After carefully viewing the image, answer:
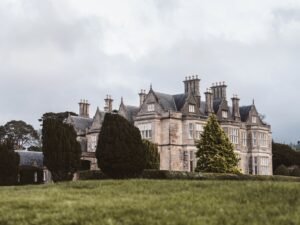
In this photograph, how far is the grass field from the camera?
544 inches

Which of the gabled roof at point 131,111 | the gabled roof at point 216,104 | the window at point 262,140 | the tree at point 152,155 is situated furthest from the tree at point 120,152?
the window at point 262,140

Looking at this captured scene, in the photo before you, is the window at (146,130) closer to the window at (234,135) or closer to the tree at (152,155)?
the tree at (152,155)

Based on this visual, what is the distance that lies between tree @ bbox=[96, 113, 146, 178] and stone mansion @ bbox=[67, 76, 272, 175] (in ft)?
81.5

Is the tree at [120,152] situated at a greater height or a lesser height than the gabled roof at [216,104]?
lesser

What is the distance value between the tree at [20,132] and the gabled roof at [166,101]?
39.1 meters

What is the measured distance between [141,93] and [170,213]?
44.5 metres

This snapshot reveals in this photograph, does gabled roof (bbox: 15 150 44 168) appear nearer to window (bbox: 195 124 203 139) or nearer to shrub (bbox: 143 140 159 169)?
window (bbox: 195 124 203 139)

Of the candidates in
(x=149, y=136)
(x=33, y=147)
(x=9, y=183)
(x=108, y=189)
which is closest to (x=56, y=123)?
(x=9, y=183)

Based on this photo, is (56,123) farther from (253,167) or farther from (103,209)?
(253,167)

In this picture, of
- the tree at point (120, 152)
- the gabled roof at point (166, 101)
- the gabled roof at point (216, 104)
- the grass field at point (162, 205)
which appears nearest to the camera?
the grass field at point (162, 205)

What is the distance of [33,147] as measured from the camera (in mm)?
88250

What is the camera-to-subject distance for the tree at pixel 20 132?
8923cm

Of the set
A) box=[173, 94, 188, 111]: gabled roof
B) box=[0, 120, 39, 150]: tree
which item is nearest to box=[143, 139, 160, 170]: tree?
box=[173, 94, 188, 111]: gabled roof

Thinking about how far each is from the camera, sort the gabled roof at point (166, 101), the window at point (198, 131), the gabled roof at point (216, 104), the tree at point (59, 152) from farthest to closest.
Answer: the gabled roof at point (216, 104) → the window at point (198, 131) → the gabled roof at point (166, 101) → the tree at point (59, 152)
